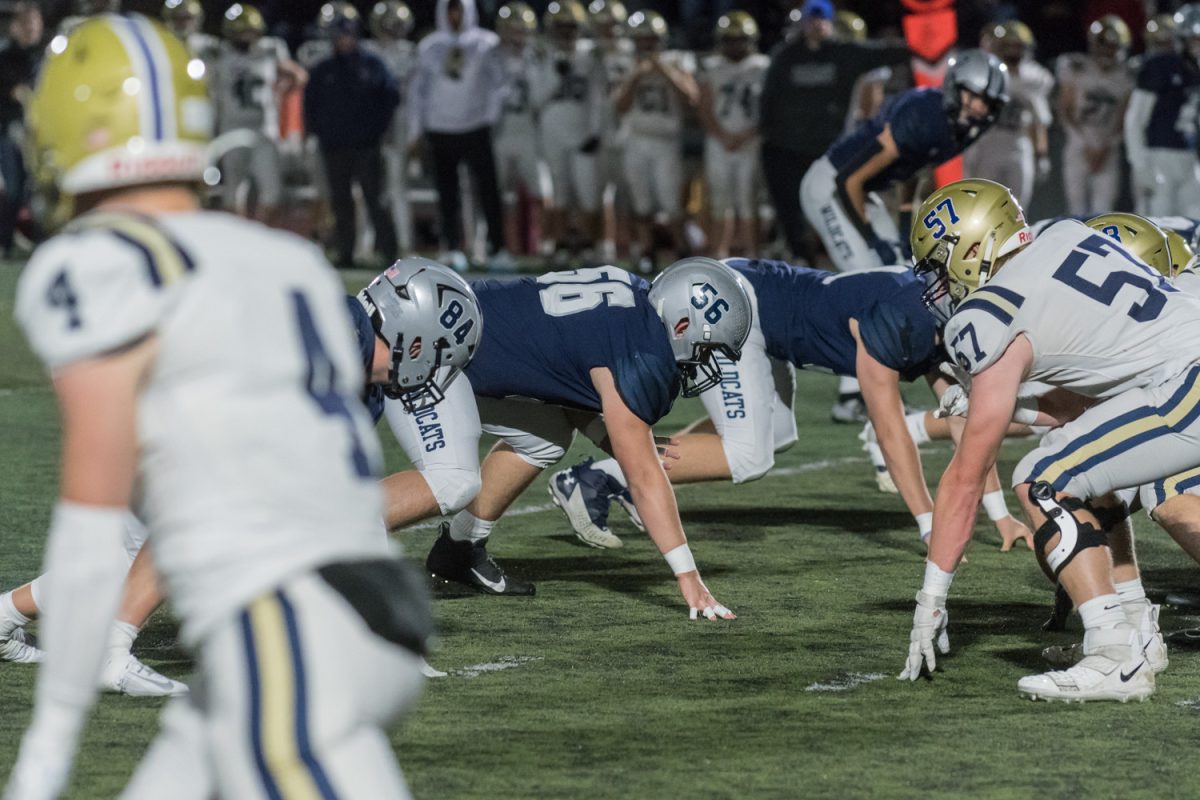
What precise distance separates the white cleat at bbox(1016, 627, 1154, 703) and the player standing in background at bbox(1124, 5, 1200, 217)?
31.2ft

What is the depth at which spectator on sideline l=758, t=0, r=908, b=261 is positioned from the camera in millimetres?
13961

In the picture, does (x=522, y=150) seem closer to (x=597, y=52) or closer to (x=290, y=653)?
(x=597, y=52)

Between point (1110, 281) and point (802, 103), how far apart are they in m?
9.24

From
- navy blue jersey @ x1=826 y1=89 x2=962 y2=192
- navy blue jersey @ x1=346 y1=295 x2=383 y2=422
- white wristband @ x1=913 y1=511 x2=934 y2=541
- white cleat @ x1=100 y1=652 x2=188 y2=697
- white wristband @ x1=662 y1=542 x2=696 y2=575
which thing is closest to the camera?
white cleat @ x1=100 y1=652 x2=188 y2=697

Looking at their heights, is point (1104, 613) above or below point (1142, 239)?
below

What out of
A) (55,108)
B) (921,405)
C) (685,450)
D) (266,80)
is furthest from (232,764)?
(266,80)

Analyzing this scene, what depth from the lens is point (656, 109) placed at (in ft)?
50.3

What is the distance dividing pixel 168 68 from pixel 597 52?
1310 centimetres

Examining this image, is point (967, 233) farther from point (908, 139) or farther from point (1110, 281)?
point (908, 139)

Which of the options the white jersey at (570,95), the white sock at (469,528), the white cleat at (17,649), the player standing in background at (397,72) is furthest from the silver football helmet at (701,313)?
the player standing in background at (397,72)

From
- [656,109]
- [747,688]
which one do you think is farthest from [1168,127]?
[747,688]

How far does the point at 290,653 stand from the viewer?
96.0 inches

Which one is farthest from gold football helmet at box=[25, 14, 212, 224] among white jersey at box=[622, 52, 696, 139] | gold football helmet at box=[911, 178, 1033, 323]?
white jersey at box=[622, 52, 696, 139]

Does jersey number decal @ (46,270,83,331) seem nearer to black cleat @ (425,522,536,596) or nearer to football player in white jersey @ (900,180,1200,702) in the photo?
football player in white jersey @ (900,180,1200,702)
